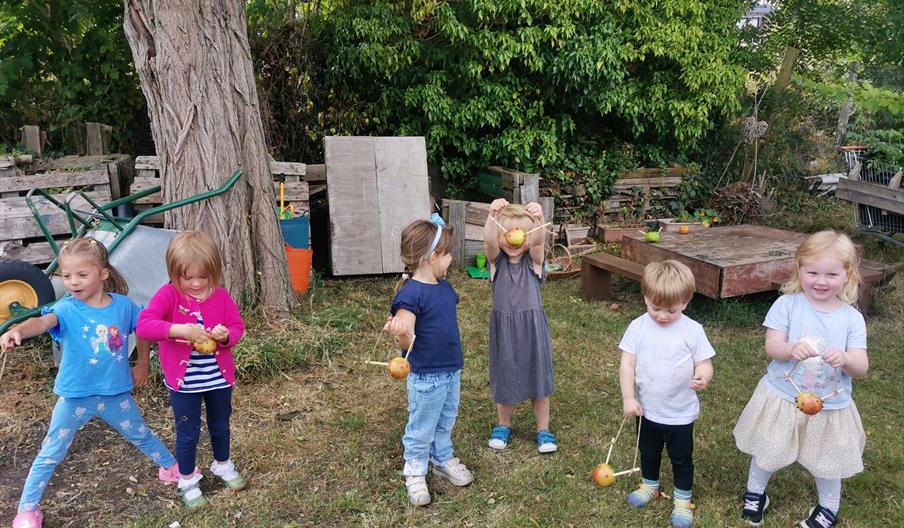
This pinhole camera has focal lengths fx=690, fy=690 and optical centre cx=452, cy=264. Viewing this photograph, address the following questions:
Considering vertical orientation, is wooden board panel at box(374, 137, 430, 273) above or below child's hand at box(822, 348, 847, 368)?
above

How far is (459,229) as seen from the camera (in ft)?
25.2

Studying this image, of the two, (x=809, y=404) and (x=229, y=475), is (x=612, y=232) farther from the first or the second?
(x=229, y=475)

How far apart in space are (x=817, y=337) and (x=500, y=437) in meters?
1.76

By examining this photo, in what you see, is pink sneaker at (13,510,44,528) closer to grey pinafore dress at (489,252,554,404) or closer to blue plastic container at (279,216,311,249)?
grey pinafore dress at (489,252,554,404)

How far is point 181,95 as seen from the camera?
499cm

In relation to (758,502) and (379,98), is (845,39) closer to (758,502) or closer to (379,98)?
(379,98)

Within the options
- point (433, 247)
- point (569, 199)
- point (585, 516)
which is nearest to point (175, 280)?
point (433, 247)

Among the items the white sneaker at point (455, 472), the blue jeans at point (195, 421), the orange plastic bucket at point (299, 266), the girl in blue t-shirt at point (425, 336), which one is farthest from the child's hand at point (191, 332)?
the orange plastic bucket at point (299, 266)

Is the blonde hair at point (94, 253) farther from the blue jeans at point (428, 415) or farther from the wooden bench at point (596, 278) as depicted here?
the wooden bench at point (596, 278)

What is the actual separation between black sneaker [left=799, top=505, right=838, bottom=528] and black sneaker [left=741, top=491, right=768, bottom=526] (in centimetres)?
18

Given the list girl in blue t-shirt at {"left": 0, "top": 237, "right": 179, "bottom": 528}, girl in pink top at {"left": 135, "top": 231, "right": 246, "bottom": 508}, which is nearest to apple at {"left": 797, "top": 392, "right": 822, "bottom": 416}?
girl in pink top at {"left": 135, "top": 231, "right": 246, "bottom": 508}

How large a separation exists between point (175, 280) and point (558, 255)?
19.0 ft

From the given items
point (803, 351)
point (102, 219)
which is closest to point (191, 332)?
point (102, 219)

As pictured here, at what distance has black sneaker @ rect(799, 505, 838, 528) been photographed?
10.3 ft
